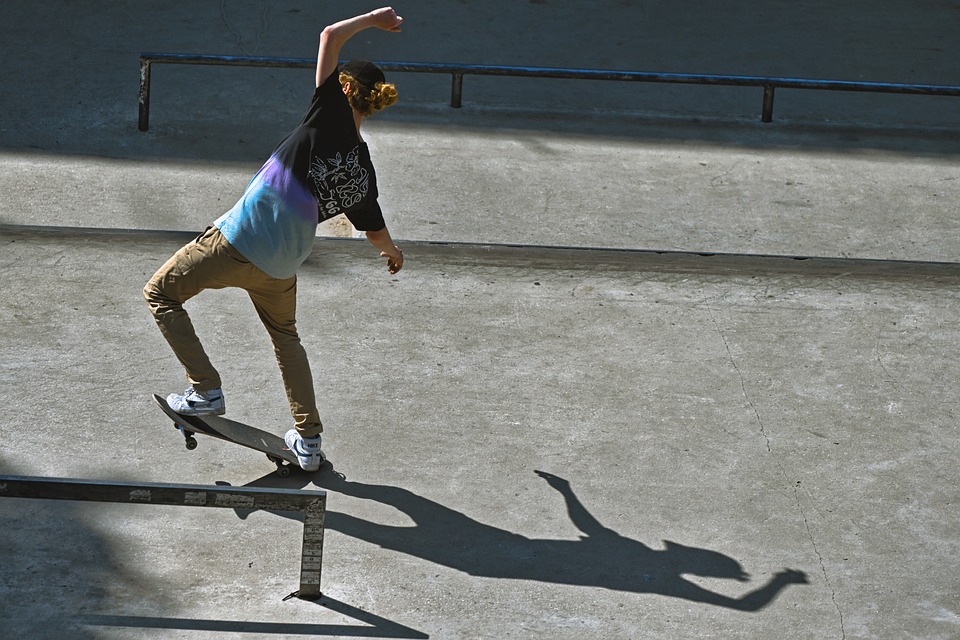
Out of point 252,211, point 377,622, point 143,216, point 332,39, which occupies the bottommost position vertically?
point 377,622

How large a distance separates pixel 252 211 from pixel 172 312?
51cm

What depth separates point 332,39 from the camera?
398 cm

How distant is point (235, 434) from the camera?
4.41 m

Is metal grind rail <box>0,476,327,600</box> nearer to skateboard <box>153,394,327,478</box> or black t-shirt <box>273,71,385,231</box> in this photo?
skateboard <box>153,394,327,478</box>

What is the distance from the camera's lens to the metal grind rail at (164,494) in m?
3.46

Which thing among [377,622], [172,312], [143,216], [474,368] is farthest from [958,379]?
[143,216]

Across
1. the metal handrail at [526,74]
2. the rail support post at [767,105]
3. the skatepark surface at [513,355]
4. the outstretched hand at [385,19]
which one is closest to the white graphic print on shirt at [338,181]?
the outstretched hand at [385,19]

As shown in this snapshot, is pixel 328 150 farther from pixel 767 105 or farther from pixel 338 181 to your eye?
pixel 767 105

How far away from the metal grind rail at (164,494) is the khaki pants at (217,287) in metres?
0.84

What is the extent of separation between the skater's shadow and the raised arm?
1.59 meters

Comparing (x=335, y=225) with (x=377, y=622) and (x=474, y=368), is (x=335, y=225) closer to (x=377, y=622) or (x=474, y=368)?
(x=474, y=368)

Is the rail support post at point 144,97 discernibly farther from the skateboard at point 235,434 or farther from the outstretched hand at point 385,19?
the outstretched hand at point 385,19

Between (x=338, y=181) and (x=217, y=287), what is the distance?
2.03 feet

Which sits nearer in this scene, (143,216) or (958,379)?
(958,379)
